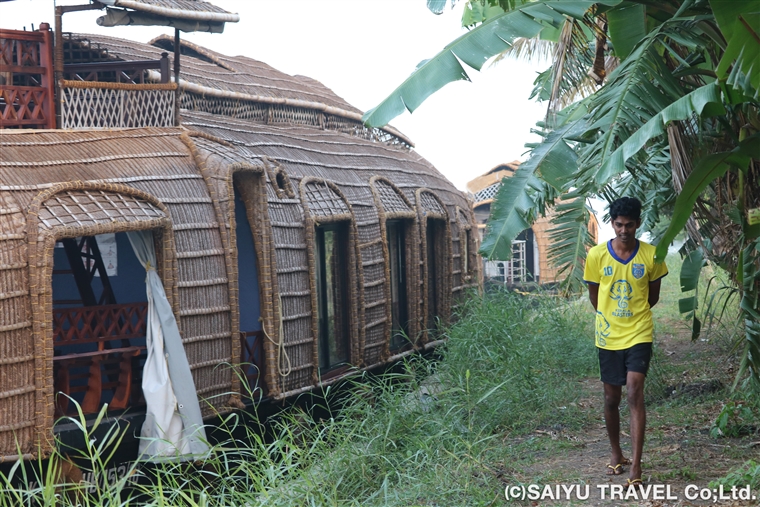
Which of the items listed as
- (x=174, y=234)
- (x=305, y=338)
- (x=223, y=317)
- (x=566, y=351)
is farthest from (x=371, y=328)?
(x=174, y=234)

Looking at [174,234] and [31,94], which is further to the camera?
[31,94]

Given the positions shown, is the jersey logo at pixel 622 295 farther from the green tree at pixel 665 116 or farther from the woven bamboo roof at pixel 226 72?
the woven bamboo roof at pixel 226 72

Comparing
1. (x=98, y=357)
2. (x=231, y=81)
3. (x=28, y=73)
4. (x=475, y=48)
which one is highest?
(x=231, y=81)

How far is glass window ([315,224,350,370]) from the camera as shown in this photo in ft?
24.7

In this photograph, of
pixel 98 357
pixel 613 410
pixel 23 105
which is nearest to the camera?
pixel 613 410

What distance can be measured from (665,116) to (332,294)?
4.44m

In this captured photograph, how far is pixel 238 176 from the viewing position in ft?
20.8

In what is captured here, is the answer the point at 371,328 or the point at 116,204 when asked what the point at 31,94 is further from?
the point at 371,328

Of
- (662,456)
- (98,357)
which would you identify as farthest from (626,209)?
(98,357)

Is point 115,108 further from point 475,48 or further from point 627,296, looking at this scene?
point 627,296

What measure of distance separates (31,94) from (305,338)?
9.01 ft

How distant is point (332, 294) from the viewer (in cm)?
770

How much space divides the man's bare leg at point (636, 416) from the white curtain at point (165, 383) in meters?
2.75

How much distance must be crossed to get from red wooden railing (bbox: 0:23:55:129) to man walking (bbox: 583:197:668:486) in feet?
13.3
